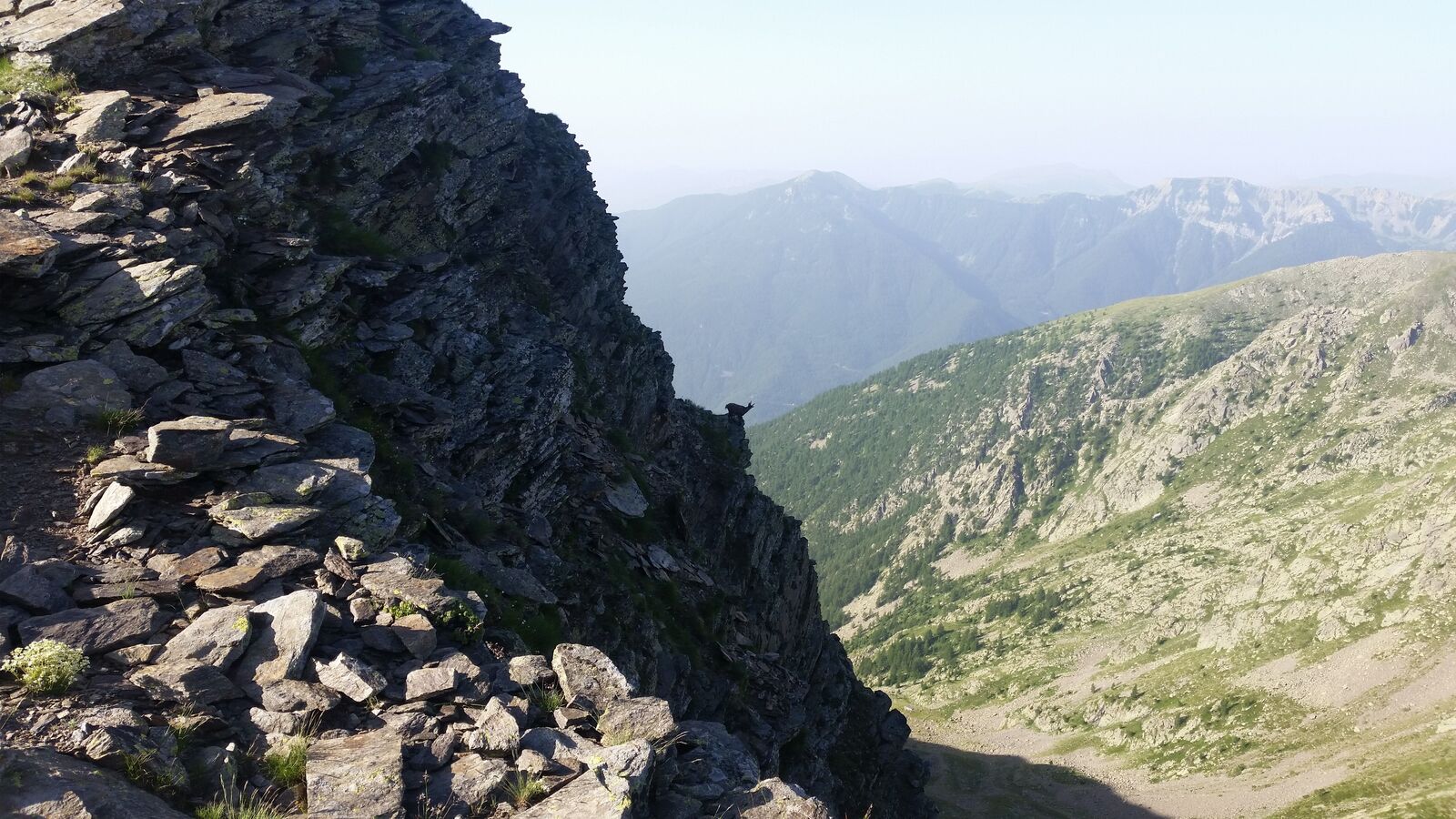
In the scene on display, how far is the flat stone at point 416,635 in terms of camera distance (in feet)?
48.0

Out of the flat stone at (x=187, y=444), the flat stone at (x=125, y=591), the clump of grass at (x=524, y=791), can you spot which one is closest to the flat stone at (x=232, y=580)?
the flat stone at (x=125, y=591)

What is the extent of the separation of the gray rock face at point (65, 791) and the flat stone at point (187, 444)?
24.4 feet

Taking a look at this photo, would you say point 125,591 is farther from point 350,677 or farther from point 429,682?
point 429,682

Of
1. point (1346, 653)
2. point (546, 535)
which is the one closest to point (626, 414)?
point (546, 535)

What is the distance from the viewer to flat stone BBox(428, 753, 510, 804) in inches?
457

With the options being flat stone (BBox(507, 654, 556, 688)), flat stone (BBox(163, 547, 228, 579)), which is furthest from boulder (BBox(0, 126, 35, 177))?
flat stone (BBox(507, 654, 556, 688))

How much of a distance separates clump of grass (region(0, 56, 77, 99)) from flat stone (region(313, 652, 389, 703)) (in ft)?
76.1

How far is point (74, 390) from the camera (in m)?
17.3

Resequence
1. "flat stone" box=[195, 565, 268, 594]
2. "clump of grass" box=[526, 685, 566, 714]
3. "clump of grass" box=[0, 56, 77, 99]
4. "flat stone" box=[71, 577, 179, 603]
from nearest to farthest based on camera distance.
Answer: "flat stone" box=[71, 577, 179, 603] → "clump of grass" box=[526, 685, 566, 714] → "flat stone" box=[195, 565, 268, 594] → "clump of grass" box=[0, 56, 77, 99]

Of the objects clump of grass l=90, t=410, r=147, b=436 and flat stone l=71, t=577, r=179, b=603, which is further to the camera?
clump of grass l=90, t=410, r=147, b=436

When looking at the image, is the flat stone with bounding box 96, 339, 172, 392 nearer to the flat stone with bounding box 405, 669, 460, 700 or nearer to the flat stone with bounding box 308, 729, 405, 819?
the flat stone with bounding box 405, 669, 460, 700

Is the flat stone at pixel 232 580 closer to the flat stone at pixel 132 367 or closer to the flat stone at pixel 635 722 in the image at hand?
the flat stone at pixel 132 367

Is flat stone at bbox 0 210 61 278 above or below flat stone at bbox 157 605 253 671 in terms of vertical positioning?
above

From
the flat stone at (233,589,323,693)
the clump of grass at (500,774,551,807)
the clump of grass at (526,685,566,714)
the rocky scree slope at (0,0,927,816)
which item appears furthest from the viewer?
the clump of grass at (526,685,566,714)
